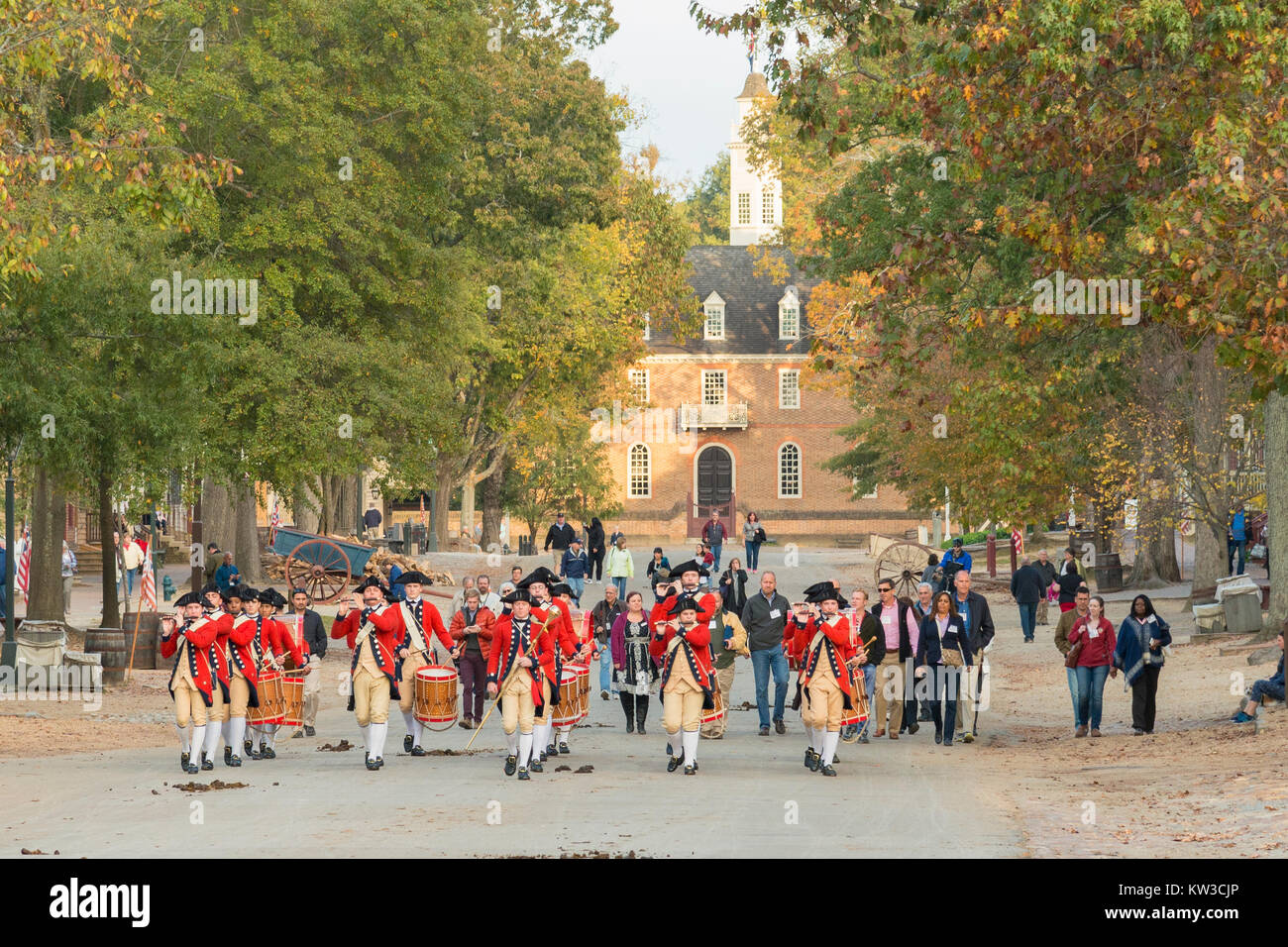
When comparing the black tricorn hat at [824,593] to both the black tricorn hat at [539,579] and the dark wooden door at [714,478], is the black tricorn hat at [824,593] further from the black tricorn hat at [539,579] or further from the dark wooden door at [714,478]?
the dark wooden door at [714,478]

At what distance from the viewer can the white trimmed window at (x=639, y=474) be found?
259 ft

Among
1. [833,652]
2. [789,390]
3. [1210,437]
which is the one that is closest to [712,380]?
[789,390]

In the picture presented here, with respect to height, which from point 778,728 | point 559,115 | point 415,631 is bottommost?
point 778,728

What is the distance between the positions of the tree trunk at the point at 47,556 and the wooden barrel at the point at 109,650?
3.29 meters

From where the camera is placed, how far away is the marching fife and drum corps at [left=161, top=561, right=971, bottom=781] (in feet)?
50.5

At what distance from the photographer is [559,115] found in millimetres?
41625

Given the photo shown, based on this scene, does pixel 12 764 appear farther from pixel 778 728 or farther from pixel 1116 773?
pixel 1116 773

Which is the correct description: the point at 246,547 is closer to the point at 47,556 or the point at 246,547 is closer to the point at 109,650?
the point at 47,556

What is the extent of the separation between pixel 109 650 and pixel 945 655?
12.2 meters

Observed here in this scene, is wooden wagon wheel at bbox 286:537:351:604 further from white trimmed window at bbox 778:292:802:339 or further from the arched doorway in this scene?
white trimmed window at bbox 778:292:802:339

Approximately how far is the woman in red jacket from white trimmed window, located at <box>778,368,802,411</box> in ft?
199

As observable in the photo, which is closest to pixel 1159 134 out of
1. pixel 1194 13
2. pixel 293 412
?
pixel 1194 13

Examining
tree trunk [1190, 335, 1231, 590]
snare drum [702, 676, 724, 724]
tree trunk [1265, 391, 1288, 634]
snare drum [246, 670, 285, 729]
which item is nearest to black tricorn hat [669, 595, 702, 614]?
snare drum [702, 676, 724, 724]

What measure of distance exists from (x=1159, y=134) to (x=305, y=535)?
87.5 ft
